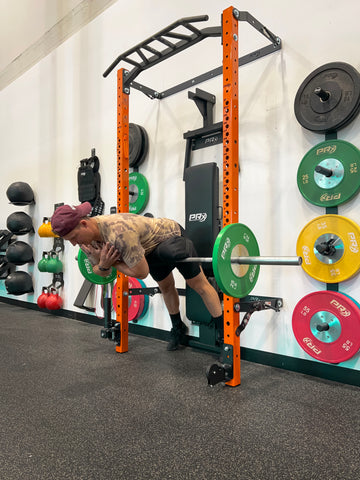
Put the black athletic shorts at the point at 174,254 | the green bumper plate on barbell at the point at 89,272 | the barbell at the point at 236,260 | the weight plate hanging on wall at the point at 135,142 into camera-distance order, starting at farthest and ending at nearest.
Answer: the weight plate hanging on wall at the point at 135,142, the green bumper plate on barbell at the point at 89,272, the black athletic shorts at the point at 174,254, the barbell at the point at 236,260

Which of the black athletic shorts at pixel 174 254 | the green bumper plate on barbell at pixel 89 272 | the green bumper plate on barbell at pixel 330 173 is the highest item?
the green bumper plate on barbell at pixel 330 173

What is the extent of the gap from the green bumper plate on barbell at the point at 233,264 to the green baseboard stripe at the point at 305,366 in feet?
1.94

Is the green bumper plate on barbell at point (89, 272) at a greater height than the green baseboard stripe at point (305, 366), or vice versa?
the green bumper plate on barbell at point (89, 272)

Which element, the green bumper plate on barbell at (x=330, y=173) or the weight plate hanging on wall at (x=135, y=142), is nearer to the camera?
the green bumper plate on barbell at (x=330, y=173)

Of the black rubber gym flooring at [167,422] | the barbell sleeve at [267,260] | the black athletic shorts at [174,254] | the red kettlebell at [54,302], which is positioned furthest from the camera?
the red kettlebell at [54,302]

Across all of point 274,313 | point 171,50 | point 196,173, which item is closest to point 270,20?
point 171,50

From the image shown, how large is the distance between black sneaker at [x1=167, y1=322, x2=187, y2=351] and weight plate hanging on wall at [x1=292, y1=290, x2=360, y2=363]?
0.84 metres

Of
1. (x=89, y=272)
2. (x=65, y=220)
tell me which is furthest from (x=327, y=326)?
(x=89, y=272)

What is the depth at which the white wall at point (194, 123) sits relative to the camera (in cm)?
194

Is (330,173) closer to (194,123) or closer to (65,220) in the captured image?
(194,123)

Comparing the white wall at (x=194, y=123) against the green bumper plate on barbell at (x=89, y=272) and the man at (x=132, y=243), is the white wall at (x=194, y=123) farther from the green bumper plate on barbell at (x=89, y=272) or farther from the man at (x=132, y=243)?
the green bumper plate on barbell at (x=89, y=272)

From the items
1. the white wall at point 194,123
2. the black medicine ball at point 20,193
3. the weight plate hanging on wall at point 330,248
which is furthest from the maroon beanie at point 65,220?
the black medicine ball at point 20,193

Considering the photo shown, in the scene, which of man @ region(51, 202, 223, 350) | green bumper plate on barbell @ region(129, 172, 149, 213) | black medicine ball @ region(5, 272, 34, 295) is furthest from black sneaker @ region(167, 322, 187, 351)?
black medicine ball @ region(5, 272, 34, 295)

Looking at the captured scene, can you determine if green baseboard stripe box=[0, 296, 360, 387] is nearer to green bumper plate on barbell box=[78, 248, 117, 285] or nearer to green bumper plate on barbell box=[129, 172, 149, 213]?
green bumper plate on barbell box=[78, 248, 117, 285]
